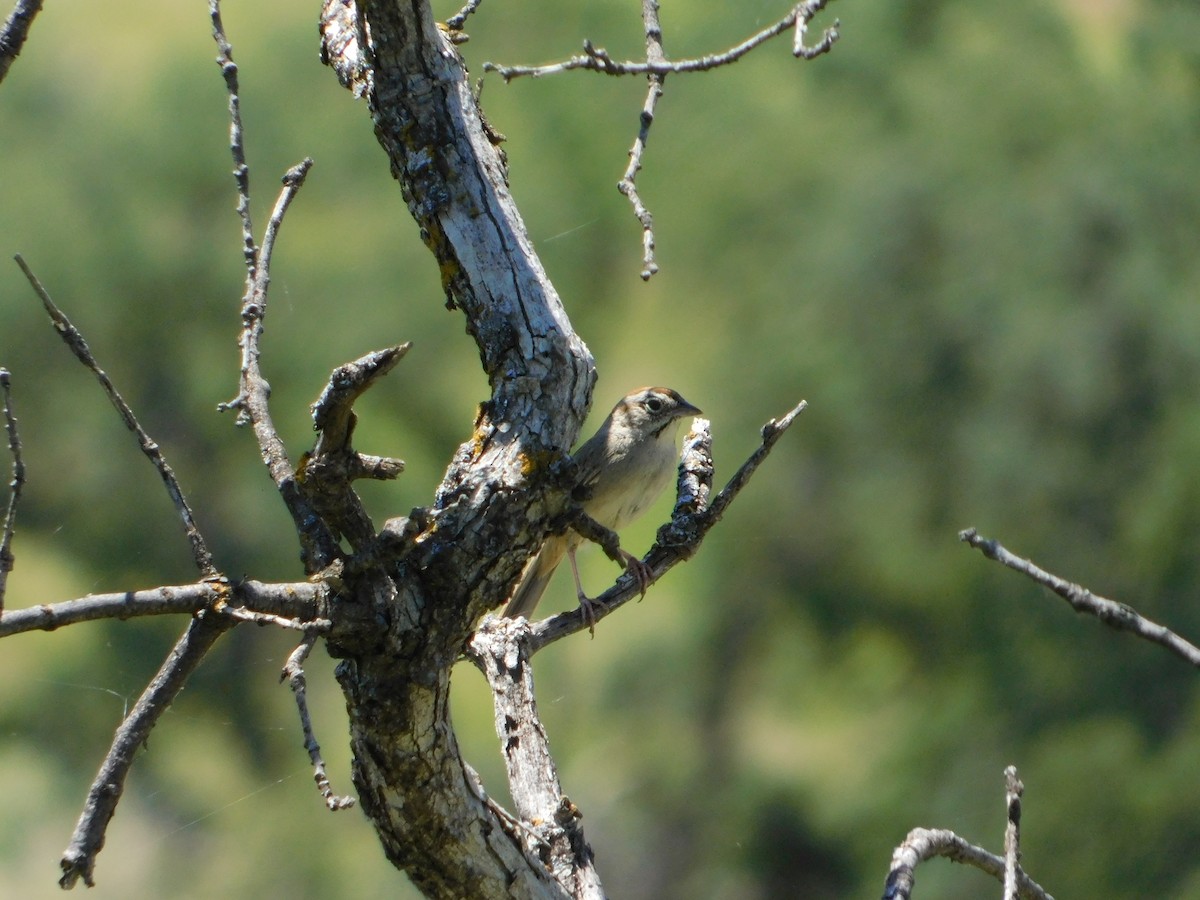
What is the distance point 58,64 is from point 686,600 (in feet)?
20.9

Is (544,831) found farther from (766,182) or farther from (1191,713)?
(766,182)

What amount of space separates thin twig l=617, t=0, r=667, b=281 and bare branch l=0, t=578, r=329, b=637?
2.37 feet

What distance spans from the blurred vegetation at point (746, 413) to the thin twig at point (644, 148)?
4.86m

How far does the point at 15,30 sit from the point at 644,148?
1185 millimetres

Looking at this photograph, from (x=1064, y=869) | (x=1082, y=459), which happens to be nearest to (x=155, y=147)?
(x=1082, y=459)

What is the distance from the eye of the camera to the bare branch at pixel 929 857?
1921 mm

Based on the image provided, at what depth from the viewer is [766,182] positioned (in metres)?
9.13

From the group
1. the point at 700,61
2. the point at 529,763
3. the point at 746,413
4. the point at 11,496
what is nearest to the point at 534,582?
the point at 529,763

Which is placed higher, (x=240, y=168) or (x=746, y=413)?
(x=746, y=413)

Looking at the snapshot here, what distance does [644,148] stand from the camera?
228cm

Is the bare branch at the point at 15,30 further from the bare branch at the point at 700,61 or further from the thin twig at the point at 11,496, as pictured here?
the bare branch at the point at 700,61

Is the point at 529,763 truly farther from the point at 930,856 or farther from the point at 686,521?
the point at 930,856

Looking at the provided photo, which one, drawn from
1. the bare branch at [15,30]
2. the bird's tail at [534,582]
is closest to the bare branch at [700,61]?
the bare branch at [15,30]

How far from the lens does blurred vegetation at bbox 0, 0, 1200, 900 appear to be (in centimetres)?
745
